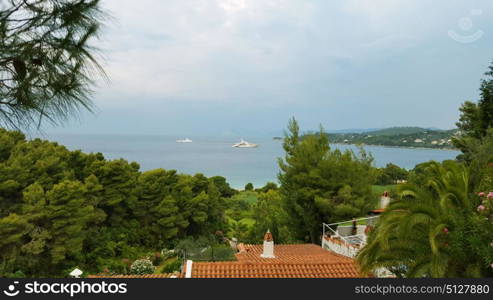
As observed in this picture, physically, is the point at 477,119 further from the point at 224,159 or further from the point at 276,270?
the point at 224,159

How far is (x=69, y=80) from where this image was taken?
9.09 ft

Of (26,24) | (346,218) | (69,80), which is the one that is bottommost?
(346,218)

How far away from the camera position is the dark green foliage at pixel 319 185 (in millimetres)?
17328

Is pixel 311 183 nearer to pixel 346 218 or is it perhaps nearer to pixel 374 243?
pixel 346 218

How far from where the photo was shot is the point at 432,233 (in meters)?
5.45

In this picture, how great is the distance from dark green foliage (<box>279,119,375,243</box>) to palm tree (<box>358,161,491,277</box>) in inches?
417

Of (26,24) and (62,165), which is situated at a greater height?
(26,24)

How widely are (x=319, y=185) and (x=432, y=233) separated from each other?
12.4 m

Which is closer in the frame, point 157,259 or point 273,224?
point 157,259

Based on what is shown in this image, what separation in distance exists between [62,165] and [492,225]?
1929 cm

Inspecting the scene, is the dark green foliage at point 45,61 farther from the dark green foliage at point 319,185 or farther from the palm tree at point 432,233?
the dark green foliage at point 319,185

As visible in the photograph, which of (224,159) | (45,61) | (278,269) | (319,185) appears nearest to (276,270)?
(278,269)

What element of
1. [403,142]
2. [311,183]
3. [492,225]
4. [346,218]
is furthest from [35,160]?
[403,142]

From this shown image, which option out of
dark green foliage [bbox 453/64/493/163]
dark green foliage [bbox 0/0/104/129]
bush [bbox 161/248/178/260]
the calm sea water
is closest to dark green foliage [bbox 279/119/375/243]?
the calm sea water
